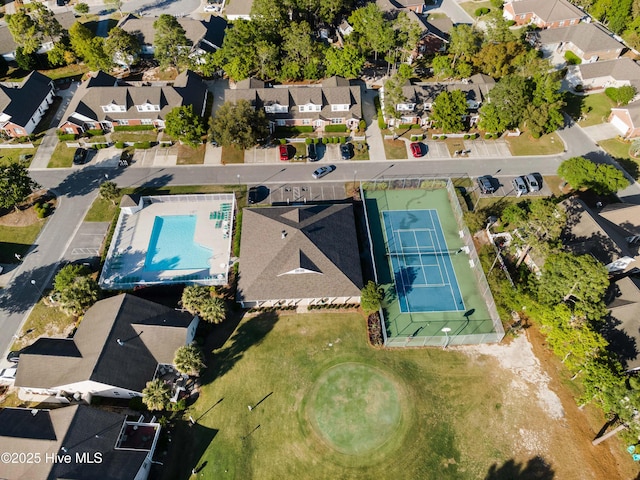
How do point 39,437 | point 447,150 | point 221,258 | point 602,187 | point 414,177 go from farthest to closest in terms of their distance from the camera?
point 447,150 → point 414,177 → point 602,187 → point 221,258 → point 39,437

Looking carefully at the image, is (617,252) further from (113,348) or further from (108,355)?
(108,355)

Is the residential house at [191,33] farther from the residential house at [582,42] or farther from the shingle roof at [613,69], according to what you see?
the shingle roof at [613,69]

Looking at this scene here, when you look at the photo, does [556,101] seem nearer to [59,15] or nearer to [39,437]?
[39,437]

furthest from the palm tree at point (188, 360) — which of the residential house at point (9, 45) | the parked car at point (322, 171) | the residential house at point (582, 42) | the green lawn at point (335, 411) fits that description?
the residential house at point (582, 42)

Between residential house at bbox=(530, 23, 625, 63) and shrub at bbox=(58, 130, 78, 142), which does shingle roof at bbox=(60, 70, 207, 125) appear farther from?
residential house at bbox=(530, 23, 625, 63)

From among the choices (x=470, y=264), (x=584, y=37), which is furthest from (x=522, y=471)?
(x=584, y=37)

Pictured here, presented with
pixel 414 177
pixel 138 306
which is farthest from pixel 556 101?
pixel 138 306

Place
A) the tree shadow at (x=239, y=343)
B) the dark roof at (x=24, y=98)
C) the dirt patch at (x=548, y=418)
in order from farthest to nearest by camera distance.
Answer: the dark roof at (x=24, y=98) → the tree shadow at (x=239, y=343) → the dirt patch at (x=548, y=418)
